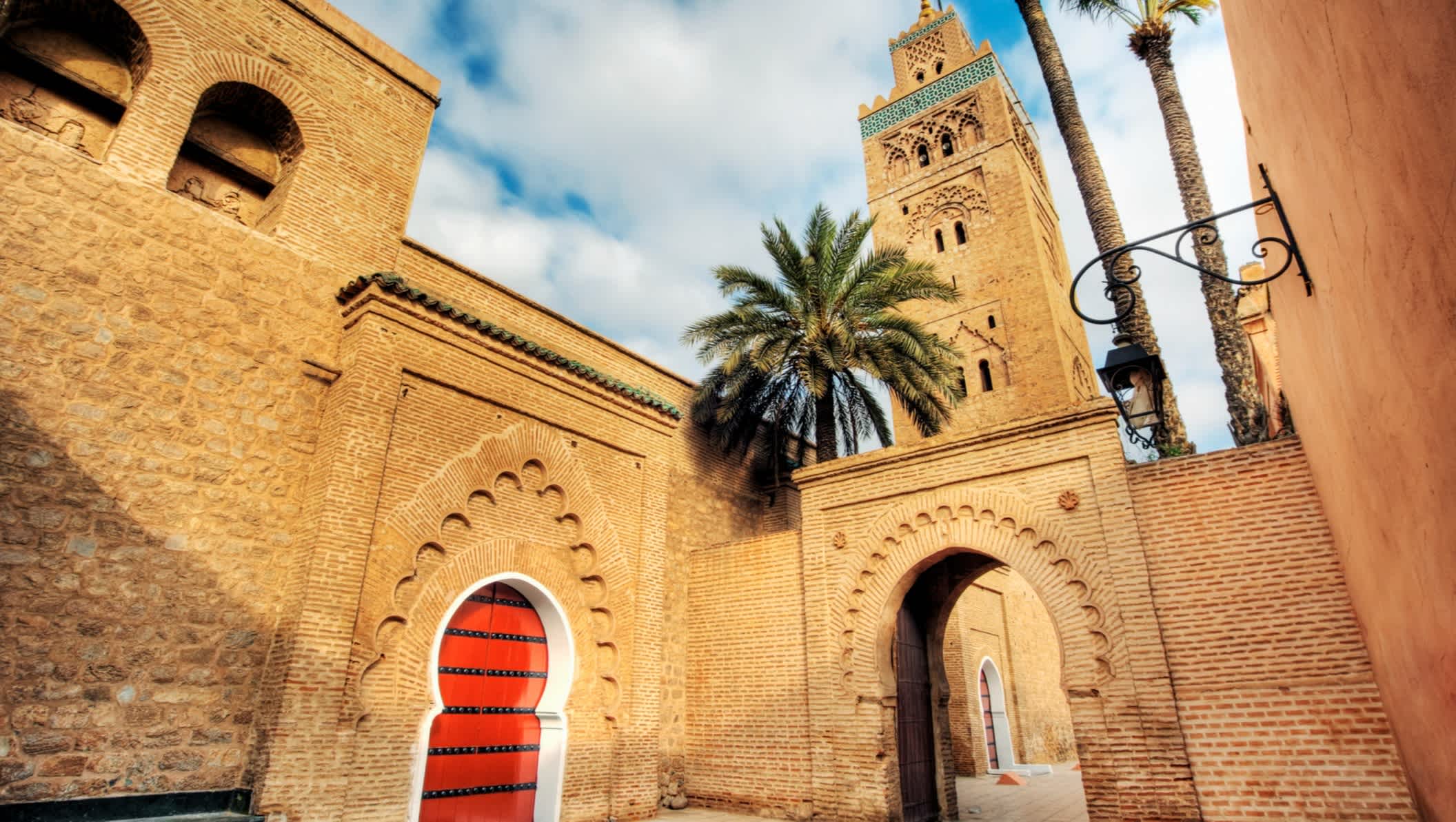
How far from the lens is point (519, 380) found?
9227 mm

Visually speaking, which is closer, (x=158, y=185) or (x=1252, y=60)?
(x=1252, y=60)

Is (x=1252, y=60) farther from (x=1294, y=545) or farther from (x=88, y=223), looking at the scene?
(x=88, y=223)

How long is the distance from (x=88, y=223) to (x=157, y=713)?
4206mm

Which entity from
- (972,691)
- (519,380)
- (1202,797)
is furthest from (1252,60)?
(972,691)

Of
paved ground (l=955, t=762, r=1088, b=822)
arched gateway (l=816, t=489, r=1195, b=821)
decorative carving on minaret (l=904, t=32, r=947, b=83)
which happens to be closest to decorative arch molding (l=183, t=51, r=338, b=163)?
arched gateway (l=816, t=489, r=1195, b=821)

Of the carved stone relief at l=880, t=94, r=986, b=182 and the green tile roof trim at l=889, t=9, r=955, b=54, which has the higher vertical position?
the green tile roof trim at l=889, t=9, r=955, b=54

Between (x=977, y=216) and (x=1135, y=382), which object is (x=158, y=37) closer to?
(x=1135, y=382)

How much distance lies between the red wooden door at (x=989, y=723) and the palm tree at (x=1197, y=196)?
375 inches

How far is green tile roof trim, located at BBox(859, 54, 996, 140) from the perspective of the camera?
2270 cm

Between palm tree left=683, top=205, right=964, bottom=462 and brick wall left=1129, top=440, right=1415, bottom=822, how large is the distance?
528cm

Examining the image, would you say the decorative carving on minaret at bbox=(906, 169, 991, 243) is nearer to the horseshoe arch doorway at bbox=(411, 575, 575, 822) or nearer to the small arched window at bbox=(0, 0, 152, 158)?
the horseshoe arch doorway at bbox=(411, 575, 575, 822)

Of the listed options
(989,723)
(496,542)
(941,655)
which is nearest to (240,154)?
(496,542)

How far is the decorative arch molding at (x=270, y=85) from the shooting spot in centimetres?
798

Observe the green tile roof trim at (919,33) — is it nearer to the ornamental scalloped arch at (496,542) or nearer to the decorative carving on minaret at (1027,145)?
the decorative carving on minaret at (1027,145)
